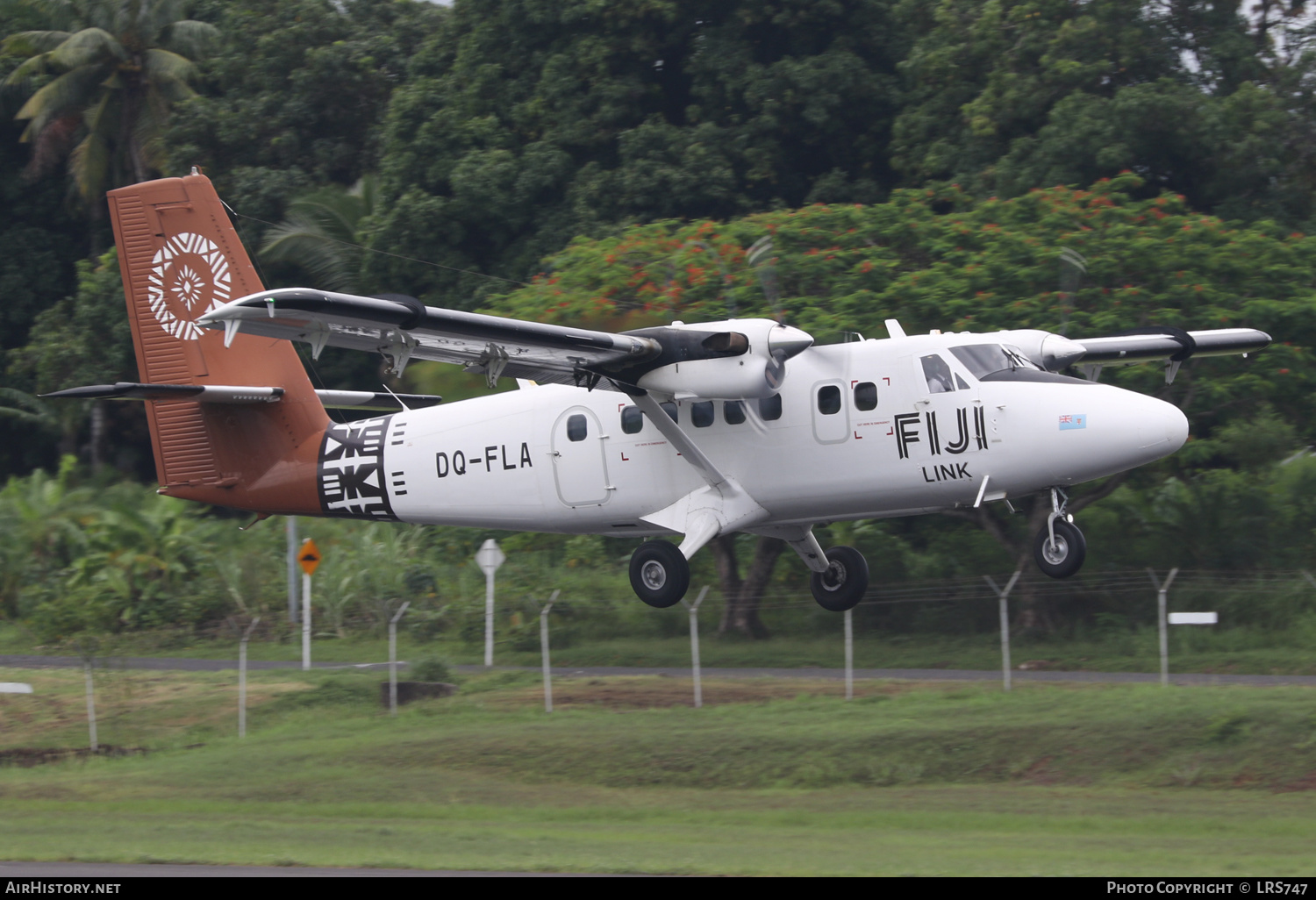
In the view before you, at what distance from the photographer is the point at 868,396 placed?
644 inches

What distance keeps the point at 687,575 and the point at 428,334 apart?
14.7ft

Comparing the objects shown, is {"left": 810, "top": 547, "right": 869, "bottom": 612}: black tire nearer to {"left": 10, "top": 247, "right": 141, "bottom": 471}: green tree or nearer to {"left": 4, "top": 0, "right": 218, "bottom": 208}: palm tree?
{"left": 10, "top": 247, "right": 141, "bottom": 471}: green tree

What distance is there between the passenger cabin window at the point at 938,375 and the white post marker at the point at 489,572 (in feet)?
35.1

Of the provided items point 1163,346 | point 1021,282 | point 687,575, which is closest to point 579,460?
point 687,575

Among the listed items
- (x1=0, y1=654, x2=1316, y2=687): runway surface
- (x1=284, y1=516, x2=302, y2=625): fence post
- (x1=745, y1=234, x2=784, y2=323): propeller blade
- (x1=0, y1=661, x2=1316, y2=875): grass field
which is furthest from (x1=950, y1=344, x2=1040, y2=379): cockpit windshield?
(x1=284, y1=516, x2=302, y2=625): fence post

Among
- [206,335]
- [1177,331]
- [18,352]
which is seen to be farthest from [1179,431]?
[18,352]

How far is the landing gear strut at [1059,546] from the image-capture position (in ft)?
51.8

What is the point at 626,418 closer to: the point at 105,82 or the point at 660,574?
the point at 660,574

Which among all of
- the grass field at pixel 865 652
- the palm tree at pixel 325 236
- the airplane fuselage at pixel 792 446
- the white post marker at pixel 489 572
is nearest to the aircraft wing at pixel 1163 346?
the airplane fuselage at pixel 792 446

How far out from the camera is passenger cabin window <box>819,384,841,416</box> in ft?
54.1

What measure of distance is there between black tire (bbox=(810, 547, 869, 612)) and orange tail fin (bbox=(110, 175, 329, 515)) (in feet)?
21.0

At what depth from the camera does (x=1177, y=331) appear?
717 inches

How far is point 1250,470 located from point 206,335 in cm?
1706

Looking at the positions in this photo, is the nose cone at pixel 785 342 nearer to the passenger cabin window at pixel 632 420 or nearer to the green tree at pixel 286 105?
the passenger cabin window at pixel 632 420
